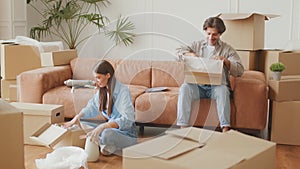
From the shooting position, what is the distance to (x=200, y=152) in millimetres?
2100

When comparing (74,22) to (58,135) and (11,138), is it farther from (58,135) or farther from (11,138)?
(11,138)

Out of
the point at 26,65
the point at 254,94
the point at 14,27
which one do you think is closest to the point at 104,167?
the point at 254,94

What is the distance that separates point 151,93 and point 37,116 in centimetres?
88

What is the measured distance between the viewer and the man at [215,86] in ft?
10.9

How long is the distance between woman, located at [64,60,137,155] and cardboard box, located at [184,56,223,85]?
0.50 meters

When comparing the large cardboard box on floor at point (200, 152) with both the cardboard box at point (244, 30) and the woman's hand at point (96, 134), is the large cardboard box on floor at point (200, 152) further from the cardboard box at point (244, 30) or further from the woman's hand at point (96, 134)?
the cardboard box at point (244, 30)

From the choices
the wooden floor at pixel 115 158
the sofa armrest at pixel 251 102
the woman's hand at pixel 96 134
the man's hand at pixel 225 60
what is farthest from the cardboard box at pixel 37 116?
the sofa armrest at pixel 251 102

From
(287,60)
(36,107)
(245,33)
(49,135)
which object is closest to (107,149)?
(49,135)

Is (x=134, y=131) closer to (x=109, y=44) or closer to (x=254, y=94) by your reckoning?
(x=254, y=94)

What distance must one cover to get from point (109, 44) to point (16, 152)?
12.9 feet

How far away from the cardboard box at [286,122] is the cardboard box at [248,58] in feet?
1.82

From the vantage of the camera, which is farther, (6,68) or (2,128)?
(6,68)

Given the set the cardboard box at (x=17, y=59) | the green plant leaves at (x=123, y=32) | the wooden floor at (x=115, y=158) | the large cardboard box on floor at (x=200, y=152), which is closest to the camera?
the large cardboard box on floor at (x=200, y=152)

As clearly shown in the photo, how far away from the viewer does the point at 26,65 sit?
4562mm
